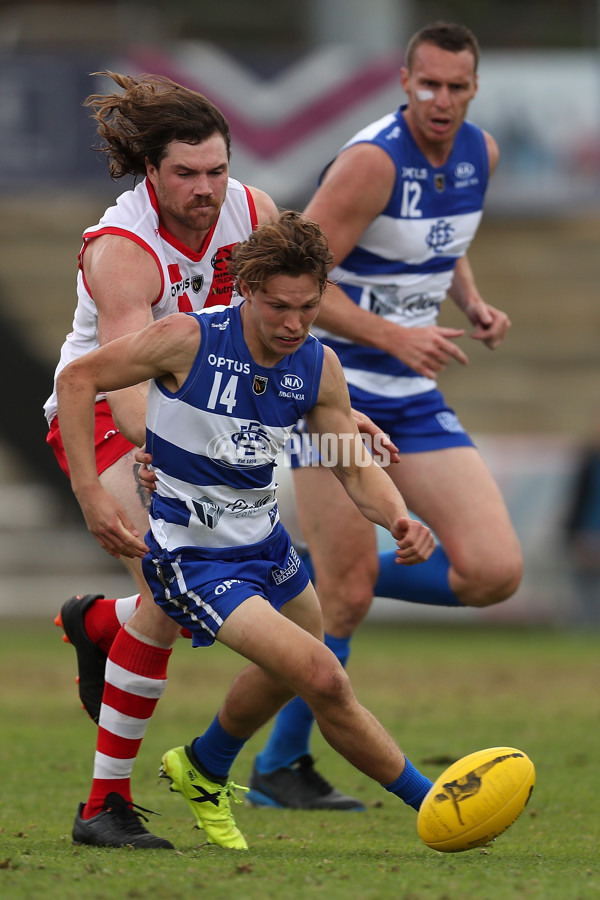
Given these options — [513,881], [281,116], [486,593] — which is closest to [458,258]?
[486,593]

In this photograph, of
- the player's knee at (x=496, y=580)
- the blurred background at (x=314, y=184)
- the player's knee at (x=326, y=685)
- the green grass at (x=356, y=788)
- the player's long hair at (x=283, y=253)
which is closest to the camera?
the green grass at (x=356, y=788)

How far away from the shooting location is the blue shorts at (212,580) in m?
4.14

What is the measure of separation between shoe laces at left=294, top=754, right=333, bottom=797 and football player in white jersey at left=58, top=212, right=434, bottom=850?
144 centimetres

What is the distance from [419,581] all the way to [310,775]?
933mm

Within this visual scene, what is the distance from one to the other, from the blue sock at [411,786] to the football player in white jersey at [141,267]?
822mm

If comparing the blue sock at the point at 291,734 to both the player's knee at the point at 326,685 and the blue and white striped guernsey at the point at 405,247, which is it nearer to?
the blue and white striped guernsey at the point at 405,247

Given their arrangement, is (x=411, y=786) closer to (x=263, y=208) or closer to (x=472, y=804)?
(x=472, y=804)

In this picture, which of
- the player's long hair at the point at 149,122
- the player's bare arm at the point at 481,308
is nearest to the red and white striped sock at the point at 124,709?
the player's long hair at the point at 149,122

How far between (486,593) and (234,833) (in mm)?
1607

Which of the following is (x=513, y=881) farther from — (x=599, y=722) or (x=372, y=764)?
(x=599, y=722)

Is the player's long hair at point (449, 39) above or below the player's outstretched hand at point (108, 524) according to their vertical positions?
above

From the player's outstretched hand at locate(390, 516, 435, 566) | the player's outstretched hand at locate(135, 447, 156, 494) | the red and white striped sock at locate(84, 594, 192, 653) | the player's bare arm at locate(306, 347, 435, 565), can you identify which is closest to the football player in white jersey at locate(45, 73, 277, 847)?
the player's outstretched hand at locate(135, 447, 156, 494)

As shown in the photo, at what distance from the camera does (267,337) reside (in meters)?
4.15

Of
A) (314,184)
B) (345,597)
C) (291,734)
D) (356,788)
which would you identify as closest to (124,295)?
(345,597)
